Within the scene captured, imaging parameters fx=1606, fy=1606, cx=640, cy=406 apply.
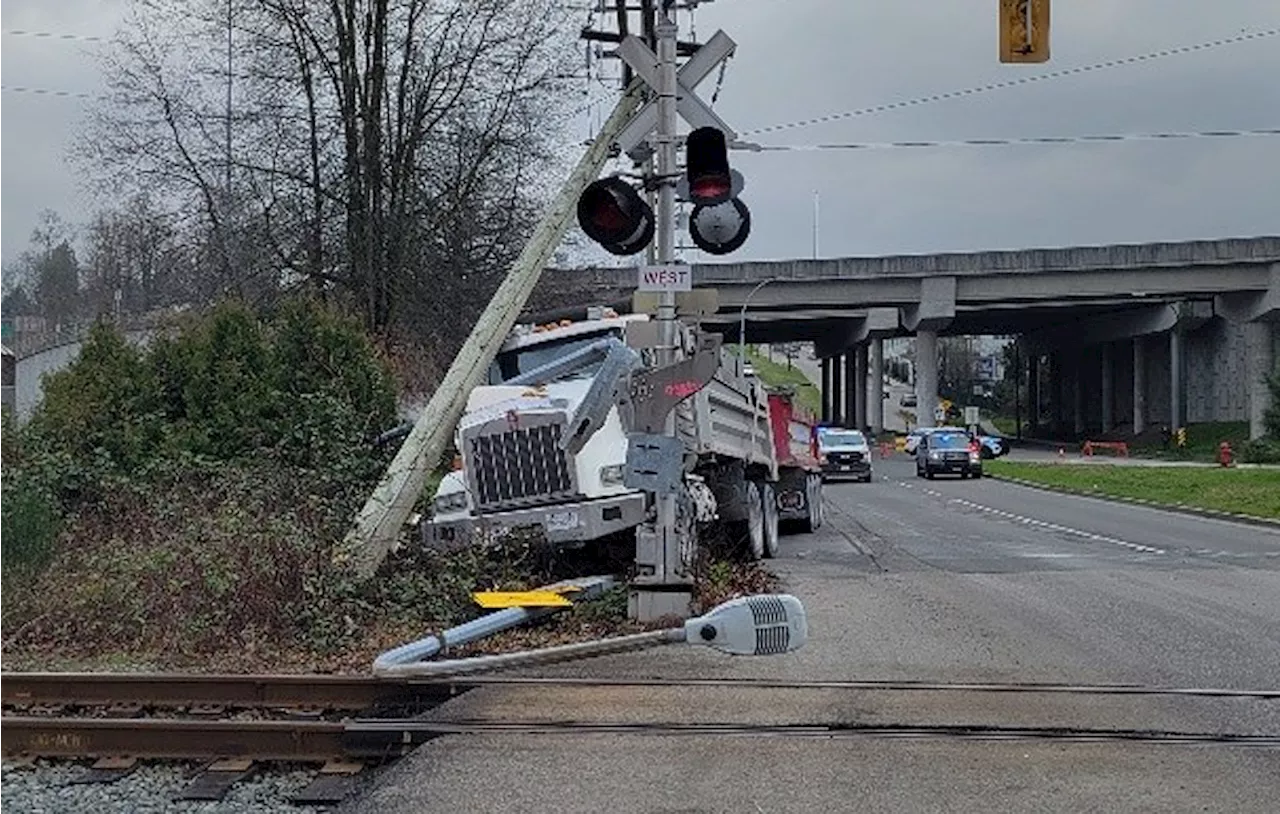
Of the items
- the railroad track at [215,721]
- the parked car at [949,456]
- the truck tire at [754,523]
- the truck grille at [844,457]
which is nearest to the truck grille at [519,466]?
the railroad track at [215,721]

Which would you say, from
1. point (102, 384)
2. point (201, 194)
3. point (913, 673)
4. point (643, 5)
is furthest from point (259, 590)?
point (201, 194)

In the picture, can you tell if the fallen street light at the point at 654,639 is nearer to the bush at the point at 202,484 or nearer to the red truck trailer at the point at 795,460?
the bush at the point at 202,484

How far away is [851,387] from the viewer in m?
108

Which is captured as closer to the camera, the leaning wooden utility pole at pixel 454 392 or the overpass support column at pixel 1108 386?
the leaning wooden utility pole at pixel 454 392

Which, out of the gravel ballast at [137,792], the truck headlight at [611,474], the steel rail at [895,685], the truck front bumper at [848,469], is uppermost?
the truck headlight at [611,474]

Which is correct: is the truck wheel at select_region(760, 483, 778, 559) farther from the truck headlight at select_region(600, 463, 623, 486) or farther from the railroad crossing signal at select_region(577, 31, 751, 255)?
the railroad crossing signal at select_region(577, 31, 751, 255)

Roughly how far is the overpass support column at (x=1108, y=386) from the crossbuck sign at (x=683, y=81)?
292 ft

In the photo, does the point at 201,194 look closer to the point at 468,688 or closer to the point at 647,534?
the point at 647,534

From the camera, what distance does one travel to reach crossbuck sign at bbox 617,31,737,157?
13.8 m

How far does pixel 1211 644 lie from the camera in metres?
12.2

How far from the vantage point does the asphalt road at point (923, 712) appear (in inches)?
291

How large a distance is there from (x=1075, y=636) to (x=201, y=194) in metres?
24.6

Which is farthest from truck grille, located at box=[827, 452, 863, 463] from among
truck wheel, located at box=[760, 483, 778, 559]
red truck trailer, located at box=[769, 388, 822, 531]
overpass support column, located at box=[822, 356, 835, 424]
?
overpass support column, located at box=[822, 356, 835, 424]

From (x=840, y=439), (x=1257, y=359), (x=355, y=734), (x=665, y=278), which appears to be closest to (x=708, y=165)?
(x=665, y=278)
